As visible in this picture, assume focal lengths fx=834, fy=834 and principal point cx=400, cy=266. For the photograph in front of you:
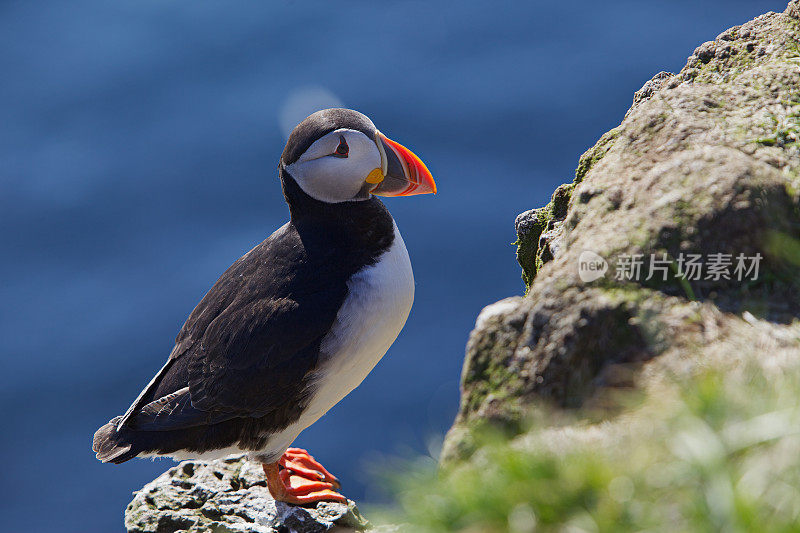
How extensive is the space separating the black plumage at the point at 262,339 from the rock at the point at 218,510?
0.35 metres

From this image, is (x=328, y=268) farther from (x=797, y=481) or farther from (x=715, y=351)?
(x=797, y=481)

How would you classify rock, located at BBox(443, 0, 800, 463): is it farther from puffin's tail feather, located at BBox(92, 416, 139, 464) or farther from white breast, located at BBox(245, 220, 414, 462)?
puffin's tail feather, located at BBox(92, 416, 139, 464)

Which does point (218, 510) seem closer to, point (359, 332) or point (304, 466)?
point (304, 466)

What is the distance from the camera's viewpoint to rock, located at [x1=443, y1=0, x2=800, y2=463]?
8.04 feet

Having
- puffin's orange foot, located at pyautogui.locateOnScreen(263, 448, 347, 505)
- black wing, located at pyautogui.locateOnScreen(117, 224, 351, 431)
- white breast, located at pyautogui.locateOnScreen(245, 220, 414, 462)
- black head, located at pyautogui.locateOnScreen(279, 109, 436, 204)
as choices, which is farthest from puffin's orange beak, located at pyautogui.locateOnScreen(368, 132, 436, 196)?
puffin's orange foot, located at pyautogui.locateOnScreen(263, 448, 347, 505)

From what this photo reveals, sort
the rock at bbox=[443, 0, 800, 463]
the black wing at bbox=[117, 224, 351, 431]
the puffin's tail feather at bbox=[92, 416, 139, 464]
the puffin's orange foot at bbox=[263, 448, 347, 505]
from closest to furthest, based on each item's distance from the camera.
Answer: the rock at bbox=[443, 0, 800, 463] → the black wing at bbox=[117, 224, 351, 431] → the puffin's tail feather at bbox=[92, 416, 139, 464] → the puffin's orange foot at bbox=[263, 448, 347, 505]

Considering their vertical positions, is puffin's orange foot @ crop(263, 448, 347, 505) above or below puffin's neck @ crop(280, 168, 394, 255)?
below

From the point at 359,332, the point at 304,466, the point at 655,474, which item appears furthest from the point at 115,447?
the point at 655,474

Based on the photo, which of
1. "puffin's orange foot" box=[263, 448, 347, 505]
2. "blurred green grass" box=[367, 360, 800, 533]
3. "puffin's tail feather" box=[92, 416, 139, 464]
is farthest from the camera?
"puffin's orange foot" box=[263, 448, 347, 505]

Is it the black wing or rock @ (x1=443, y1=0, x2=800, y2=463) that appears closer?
rock @ (x1=443, y1=0, x2=800, y2=463)

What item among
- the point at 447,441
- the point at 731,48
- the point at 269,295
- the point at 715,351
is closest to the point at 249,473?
the point at 269,295

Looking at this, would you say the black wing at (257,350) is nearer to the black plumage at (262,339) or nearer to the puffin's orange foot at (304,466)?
the black plumage at (262,339)

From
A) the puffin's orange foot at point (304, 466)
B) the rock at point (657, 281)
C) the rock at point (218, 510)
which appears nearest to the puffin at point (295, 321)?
the rock at point (218, 510)

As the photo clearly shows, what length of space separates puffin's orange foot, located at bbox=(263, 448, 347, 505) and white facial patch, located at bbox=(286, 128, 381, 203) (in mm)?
1426
